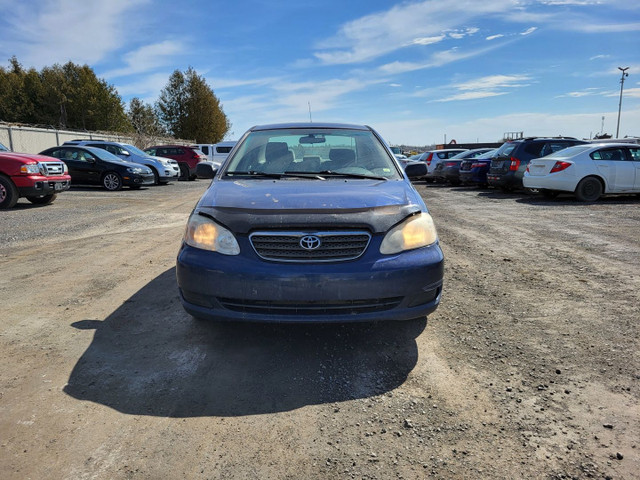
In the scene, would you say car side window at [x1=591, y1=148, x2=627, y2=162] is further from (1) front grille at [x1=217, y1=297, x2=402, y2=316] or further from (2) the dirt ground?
(1) front grille at [x1=217, y1=297, x2=402, y2=316]

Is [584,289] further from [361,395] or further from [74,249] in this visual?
[74,249]

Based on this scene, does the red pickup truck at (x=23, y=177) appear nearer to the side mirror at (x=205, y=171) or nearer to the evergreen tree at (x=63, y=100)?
the side mirror at (x=205, y=171)

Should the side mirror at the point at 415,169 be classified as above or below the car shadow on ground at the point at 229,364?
above

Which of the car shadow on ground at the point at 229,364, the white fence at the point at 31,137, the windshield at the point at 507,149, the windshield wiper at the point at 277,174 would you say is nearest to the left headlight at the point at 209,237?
the car shadow on ground at the point at 229,364

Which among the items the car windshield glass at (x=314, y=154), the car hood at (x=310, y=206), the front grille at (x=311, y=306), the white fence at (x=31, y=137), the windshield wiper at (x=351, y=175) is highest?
the white fence at (x=31, y=137)

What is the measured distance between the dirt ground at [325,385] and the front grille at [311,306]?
14.5 inches

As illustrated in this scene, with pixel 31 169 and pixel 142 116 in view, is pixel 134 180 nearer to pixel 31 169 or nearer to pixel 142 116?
pixel 31 169

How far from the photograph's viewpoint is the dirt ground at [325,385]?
206 cm

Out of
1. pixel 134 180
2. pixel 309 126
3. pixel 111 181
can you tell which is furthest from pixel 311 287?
pixel 111 181

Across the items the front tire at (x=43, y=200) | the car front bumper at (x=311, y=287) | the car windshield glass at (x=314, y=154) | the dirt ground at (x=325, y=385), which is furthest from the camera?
the front tire at (x=43, y=200)

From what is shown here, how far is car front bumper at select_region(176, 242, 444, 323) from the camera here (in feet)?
9.05

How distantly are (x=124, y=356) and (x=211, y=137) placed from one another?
5556 cm

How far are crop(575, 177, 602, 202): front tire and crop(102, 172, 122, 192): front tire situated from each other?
13969 millimetres

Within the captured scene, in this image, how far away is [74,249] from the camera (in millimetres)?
6355
